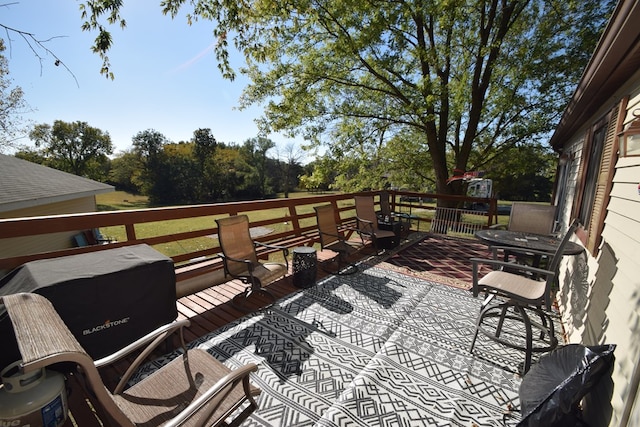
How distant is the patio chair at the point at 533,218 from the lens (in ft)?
12.9

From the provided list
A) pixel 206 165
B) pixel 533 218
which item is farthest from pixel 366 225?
pixel 206 165

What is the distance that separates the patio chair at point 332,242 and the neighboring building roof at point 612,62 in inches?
136

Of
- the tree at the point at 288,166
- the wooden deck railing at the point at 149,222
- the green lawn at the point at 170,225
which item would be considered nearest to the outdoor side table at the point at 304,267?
the wooden deck railing at the point at 149,222

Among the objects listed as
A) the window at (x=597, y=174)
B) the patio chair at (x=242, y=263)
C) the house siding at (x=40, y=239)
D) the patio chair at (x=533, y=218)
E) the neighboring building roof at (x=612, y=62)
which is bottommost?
the house siding at (x=40, y=239)

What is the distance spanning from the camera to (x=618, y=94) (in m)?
2.56

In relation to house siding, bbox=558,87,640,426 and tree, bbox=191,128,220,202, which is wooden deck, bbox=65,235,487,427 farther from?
tree, bbox=191,128,220,202

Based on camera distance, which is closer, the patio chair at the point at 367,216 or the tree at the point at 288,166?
the patio chair at the point at 367,216

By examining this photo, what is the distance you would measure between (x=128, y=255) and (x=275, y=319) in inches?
64.0

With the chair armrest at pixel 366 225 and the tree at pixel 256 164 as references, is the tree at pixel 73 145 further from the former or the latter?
the chair armrest at pixel 366 225

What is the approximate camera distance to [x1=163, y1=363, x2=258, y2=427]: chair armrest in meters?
1.01

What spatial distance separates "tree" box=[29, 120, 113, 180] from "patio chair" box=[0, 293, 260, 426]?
4188cm

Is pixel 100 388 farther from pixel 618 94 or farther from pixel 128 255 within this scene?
pixel 618 94

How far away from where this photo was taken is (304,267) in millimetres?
3775

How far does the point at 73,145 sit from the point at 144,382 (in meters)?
43.2
